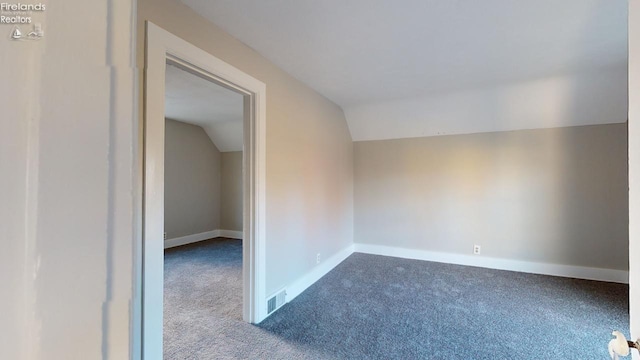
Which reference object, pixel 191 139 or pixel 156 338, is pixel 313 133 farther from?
pixel 191 139

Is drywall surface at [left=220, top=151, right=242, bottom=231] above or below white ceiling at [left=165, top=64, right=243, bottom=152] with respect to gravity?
below

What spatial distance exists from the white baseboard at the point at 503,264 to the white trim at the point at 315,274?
594 millimetres

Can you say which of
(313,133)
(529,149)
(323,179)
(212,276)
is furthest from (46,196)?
(529,149)

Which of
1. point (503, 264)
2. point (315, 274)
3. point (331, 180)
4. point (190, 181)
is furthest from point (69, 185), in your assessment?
point (190, 181)

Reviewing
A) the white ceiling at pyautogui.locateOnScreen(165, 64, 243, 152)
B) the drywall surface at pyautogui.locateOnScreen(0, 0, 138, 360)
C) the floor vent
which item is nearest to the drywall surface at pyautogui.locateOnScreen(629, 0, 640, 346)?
the drywall surface at pyautogui.locateOnScreen(0, 0, 138, 360)

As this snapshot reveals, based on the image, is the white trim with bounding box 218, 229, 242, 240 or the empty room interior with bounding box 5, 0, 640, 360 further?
the white trim with bounding box 218, 229, 242, 240

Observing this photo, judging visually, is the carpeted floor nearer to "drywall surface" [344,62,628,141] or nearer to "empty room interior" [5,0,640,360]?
"empty room interior" [5,0,640,360]

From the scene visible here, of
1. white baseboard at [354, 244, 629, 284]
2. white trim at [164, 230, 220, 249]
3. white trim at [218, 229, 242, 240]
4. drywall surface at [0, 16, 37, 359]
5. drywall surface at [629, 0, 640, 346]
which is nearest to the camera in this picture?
drywall surface at [0, 16, 37, 359]

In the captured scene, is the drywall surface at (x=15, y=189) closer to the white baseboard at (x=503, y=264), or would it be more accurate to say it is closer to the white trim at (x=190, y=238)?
the white baseboard at (x=503, y=264)

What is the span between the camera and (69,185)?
0.81 feet

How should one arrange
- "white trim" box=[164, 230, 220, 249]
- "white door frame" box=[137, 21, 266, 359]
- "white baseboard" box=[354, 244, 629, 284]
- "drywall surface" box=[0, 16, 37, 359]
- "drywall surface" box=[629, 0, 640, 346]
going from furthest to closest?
"white trim" box=[164, 230, 220, 249]
"white baseboard" box=[354, 244, 629, 284]
"white door frame" box=[137, 21, 266, 359]
"drywall surface" box=[629, 0, 640, 346]
"drywall surface" box=[0, 16, 37, 359]

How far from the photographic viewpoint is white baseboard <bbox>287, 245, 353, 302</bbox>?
264 cm

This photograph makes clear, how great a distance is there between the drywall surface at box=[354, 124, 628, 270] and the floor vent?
2.13 meters

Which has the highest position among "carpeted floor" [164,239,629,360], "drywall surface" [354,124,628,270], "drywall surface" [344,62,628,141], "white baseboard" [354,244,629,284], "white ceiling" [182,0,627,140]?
"white ceiling" [182,0,627,140]
